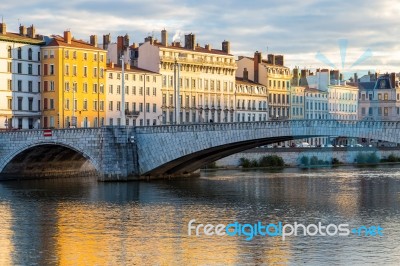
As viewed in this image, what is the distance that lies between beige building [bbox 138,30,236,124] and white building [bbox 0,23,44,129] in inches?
520

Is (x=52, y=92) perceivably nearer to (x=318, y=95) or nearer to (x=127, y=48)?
(x=127, y=48)

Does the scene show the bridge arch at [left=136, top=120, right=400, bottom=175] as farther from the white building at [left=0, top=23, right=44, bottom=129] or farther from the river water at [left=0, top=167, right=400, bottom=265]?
the white building at [left=0, top=23, right=44, bottom=129]

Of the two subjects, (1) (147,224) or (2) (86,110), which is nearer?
(1) (147,224)

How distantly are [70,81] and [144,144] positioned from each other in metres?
25.1

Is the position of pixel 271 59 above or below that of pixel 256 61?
above

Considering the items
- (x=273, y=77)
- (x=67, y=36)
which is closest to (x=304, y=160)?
(x=67, y=36)

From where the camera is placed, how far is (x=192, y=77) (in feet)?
368

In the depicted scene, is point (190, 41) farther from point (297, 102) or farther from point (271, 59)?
point (297, 102)

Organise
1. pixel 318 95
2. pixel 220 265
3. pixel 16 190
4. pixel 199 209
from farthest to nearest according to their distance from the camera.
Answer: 1. pixel 318 95
2. pixel 16 190
3. pixel 199 209
4. pixel 220 265

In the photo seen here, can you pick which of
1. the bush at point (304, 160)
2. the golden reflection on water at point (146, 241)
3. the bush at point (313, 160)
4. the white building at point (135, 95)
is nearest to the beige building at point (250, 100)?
the white building at point (135, 95)

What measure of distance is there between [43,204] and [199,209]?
825 centimetres

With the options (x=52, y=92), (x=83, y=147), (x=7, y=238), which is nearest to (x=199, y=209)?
(x=7, y=238)

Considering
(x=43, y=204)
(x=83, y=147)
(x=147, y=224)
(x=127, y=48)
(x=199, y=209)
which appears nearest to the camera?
(x=147, y=224)

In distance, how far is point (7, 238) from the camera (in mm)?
40000
